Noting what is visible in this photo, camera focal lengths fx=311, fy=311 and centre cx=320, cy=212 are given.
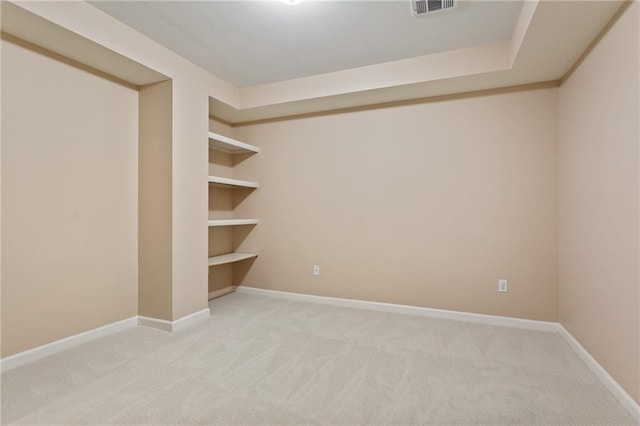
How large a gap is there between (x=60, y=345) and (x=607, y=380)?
147 inches

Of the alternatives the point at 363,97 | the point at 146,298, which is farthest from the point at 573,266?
the point at 146,298

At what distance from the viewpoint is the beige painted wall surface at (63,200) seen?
2.13 m

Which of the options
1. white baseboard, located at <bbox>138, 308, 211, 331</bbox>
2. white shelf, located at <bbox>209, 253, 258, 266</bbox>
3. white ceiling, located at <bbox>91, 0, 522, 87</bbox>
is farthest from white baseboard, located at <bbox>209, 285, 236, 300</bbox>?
white ceiling, located at <bbox>91, 0, 522, 87</bbox>

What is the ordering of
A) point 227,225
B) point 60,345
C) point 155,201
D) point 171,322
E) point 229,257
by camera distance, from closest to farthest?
point 60,345 < point 171,322 < point 155,201 < point 229,257 < point 227,225

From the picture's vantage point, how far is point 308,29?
2.46 m

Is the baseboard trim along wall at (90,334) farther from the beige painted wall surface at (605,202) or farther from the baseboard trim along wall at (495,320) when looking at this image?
the beige painted wall surface at (605,202)

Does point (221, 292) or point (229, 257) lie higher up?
point (229, 257)

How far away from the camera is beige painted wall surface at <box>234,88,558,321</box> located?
2.87 meters

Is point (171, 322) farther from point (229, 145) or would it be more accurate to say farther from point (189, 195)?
point (229, 145)

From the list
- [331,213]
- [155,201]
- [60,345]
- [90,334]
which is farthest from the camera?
[331,213]

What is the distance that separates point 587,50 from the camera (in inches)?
87.5

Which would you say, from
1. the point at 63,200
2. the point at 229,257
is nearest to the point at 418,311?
the point at 229,257

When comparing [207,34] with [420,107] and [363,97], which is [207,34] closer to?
[363,97]

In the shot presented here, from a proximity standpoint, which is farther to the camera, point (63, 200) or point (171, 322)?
point (171, 322)
